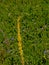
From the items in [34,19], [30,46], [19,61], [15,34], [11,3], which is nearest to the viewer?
[19,61]

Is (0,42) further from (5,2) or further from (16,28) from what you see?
(5,2)

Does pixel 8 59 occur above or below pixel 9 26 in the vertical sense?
below

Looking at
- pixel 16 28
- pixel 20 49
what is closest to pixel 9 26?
pixel 16 28

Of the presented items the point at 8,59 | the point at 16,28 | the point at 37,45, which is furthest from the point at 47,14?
the point at 8,59

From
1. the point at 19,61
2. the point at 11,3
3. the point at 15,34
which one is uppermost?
the point at 11,3

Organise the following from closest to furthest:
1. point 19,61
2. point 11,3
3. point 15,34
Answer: point 19,61 < point 15,34 < point 11,3

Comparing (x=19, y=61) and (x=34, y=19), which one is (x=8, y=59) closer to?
(x=19, y=61)

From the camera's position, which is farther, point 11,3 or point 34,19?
point 11,3
